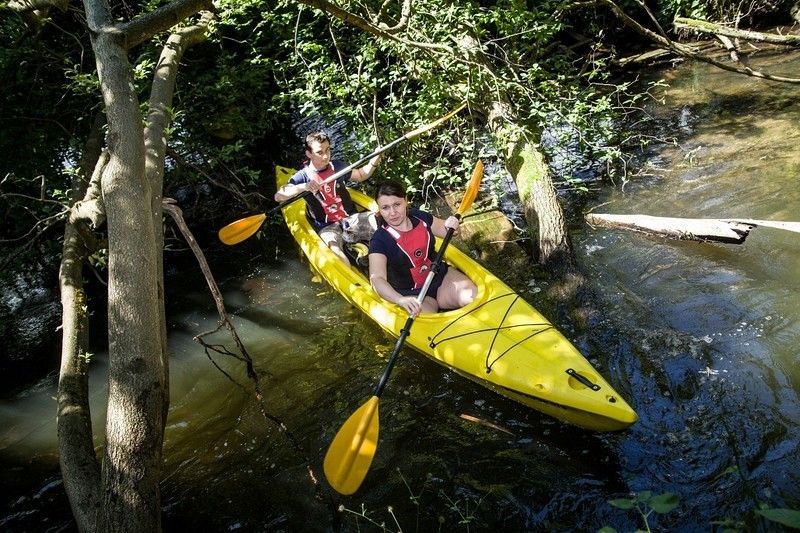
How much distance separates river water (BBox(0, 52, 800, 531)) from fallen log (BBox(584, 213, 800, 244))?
0.10 meters

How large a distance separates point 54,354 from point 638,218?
5.20 meters

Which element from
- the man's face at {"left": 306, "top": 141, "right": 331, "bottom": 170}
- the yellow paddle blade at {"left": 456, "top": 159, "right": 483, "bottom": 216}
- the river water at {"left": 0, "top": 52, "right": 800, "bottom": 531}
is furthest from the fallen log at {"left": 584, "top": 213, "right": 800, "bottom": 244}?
the man's face at {"left": 306, "top": 141, "right": 331, "bottom": 170}

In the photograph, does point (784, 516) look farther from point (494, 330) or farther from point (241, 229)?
point (241, 229)

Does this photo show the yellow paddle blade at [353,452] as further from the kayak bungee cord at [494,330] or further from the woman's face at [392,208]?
the woman's face at [392,208]

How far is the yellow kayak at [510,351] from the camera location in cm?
278

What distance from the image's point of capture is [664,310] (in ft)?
12.5

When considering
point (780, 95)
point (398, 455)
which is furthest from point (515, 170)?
point (780, 95)

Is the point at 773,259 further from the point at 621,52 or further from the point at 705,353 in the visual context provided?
the point at 621,52

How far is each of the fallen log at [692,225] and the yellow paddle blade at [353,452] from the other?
2.94 meters

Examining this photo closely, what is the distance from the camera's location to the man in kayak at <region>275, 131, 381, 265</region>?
15.8 ft

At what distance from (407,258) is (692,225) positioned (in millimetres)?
2283

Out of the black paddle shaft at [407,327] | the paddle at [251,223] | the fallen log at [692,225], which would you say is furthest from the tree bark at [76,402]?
the fallen log at [692,225]

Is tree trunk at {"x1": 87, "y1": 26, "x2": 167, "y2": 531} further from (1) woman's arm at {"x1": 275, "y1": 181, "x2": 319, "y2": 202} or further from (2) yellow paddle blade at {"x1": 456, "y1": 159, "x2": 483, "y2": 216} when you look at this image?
(2) yellow paddle blade at {"x1": 456, "y1": 159, "x2": 483, "y2": 216}

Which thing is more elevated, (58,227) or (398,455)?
(58,227)
